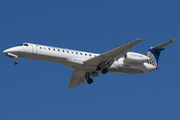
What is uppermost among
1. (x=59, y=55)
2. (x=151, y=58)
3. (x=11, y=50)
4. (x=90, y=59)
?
(x=151, y=58)

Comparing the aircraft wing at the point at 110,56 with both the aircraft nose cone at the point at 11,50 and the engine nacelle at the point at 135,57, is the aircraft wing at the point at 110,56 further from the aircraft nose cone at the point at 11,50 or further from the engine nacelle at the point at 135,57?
the aircraft nose cone at the point at 11,50

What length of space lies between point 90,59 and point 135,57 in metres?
4.32

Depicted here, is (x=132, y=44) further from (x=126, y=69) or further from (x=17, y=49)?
(x=17, y=49)

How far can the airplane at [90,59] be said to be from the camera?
78.9 feet

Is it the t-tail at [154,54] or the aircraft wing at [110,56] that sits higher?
the t-tail at [154,54]

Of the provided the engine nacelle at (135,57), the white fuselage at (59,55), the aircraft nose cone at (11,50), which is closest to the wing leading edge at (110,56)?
the white fuselage at (59,55)

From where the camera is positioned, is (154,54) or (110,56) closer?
(110,56)

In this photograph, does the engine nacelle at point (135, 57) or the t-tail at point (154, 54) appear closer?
the engine nacelle at point (135, 57)

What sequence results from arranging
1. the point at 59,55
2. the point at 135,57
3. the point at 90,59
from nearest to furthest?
1. the point at 59,55
2. the point at 90,59
3. the point at 135,57

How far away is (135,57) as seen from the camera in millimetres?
26812

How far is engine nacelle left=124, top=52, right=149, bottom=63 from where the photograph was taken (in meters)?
26.7

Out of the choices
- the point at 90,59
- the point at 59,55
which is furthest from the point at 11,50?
the point at 90,59

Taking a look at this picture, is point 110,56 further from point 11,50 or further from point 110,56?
point 11,50

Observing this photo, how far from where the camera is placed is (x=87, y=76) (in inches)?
1083
